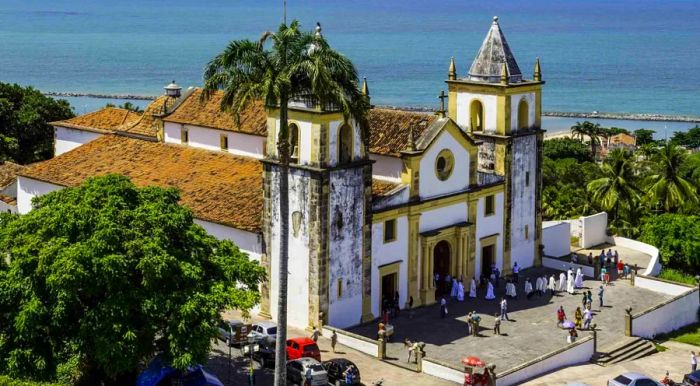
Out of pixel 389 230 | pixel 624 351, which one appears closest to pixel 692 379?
pixel 624 351

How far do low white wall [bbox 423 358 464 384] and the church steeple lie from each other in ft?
55.5

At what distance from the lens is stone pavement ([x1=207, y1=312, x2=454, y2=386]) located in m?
35.3

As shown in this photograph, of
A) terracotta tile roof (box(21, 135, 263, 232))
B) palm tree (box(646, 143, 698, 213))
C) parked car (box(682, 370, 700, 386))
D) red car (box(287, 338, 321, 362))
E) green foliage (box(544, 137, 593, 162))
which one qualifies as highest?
terracotta tile roof (box(21, 135, 263, 232))

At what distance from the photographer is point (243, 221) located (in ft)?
138

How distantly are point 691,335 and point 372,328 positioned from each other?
1363cm

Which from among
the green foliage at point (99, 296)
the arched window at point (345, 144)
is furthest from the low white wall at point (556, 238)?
the green foliage at point (99, 296)

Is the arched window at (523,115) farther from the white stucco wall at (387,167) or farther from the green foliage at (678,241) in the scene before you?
the green foliage at (678,241)

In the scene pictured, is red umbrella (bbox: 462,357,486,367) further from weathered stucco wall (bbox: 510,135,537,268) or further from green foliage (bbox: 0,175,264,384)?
weathered stucco wall (bbox: 510,135,537,268)

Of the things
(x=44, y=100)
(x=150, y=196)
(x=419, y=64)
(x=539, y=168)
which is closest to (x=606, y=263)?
(x=539, y=168)

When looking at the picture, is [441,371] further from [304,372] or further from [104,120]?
[104,120]

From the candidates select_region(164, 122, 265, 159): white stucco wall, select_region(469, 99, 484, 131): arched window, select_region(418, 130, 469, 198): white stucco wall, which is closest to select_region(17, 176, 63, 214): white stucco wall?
select_region(164, 122, 265, 159): white stucco wall

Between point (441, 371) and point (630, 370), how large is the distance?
791 cm

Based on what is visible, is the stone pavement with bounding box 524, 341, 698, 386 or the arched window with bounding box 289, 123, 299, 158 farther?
the arched window with bounding box 289, 123, 299, 158

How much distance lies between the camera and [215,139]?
5034 cm
